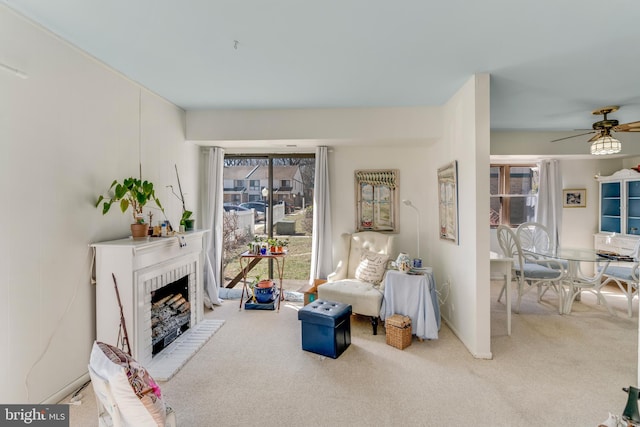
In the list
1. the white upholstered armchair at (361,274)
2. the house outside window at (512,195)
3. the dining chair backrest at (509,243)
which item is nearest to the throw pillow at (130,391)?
the white upholstered armchair at (361,274)

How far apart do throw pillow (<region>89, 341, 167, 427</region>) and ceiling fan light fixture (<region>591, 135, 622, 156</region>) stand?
4686mm

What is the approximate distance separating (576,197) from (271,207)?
212 inches

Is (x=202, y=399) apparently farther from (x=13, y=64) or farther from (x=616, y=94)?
(x=616, y=94)

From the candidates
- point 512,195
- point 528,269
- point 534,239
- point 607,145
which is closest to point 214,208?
point 528,269

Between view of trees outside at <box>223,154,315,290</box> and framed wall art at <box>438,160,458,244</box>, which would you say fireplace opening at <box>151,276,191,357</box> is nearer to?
view of trees outside at <box>223,154,315,290</box>

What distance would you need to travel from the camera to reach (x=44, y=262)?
2156 mm

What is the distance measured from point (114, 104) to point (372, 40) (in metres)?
2.33

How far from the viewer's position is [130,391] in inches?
57.4

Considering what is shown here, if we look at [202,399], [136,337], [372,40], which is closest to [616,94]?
[372,40]

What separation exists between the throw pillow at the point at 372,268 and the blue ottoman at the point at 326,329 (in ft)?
2.72

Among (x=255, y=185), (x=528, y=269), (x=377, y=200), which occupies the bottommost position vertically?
(x=528, y=269)

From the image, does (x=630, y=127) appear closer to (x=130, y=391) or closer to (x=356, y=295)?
(x=356, y=295)

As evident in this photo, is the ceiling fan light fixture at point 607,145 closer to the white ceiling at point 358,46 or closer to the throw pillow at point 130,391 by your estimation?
the white ceiling at point 358,46

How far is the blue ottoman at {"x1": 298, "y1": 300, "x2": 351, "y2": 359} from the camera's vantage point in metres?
2.85
